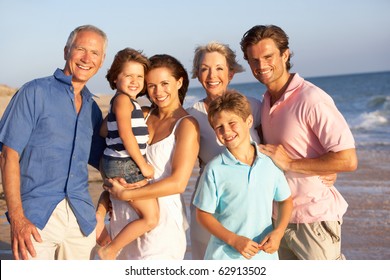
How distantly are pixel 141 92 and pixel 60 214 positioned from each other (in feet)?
3.59

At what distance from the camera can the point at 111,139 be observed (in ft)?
12.9

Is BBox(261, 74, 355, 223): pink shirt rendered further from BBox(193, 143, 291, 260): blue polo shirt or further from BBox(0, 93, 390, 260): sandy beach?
BBox(0, 93, 390, 260): sandy beach

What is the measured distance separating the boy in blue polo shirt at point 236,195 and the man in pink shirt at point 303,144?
220 millimetres

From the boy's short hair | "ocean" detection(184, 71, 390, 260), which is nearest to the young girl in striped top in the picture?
the boy's short hair

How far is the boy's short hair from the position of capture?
3.61 meters

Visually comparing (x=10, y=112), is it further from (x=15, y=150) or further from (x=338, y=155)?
(x=338, y=155)

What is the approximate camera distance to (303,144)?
3.85 metres

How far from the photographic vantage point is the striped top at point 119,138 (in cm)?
388

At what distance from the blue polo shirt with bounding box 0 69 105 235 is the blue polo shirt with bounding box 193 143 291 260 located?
80cm

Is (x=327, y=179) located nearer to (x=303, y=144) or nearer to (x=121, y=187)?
(x=303, y=144)

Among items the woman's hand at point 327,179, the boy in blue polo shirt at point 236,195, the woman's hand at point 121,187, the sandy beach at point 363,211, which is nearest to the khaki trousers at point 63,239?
the woman's hand at point 121,187

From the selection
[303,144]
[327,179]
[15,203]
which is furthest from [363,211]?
[15,203]

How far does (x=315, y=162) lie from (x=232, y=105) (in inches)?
26.9

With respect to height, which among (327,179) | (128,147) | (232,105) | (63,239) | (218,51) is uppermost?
(218,51)
